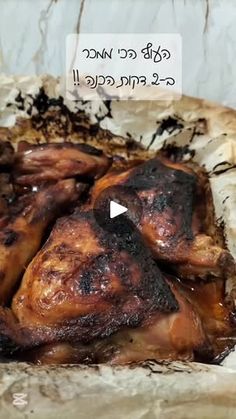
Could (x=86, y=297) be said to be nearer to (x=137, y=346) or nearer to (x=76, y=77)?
(x=137, y=346)

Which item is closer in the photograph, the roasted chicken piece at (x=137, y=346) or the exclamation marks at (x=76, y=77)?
the roasted chicken piece at (x=137, y=346)

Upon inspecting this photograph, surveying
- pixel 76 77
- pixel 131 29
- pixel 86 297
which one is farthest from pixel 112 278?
pixel 131 29

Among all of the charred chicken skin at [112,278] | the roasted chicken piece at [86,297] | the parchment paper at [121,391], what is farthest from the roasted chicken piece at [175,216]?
the parchment paper at [121,391]

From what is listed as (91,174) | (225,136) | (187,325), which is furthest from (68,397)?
(225,136)

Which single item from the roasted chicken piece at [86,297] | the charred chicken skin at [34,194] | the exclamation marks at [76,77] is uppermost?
the exclamation marks at [76,77]

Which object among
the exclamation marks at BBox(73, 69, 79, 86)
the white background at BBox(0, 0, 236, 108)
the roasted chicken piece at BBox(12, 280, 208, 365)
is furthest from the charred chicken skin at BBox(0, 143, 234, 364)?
the white background at BBox(0, 0, 236, 108)

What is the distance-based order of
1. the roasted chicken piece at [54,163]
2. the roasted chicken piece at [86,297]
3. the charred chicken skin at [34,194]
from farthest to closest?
the roasted chicken piece at [54,163], the charred chicken skin at [34,194], the roasted chicken piece at [86,297]

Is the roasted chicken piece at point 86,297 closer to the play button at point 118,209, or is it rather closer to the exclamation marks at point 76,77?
the play button at point 118,209
